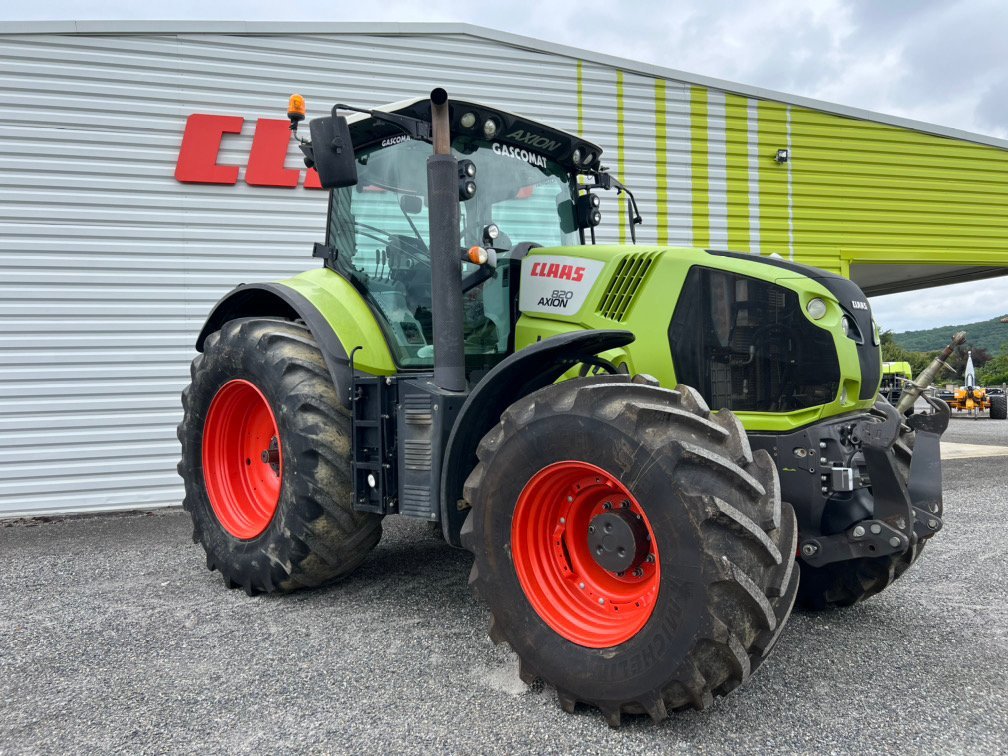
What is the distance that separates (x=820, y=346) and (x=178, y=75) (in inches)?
260

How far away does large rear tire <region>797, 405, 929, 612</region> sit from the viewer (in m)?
3.45

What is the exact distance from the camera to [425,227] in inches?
157

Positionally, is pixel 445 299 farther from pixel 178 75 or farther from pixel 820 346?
pixel 178 75

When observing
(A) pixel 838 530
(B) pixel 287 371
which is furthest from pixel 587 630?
(B) pixel 287 371

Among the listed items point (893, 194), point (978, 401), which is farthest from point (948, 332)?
point (893, 194)

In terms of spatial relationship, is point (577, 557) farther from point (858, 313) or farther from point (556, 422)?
point (858, 313)

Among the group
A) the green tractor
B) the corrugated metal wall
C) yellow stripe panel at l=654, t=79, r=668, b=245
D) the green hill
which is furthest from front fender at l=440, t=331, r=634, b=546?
the green hill

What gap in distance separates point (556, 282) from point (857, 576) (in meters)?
1.98

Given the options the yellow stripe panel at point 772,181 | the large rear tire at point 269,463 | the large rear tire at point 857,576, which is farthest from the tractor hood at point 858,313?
the yellow stripe panel at point 772,181

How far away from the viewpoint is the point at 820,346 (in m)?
3.05

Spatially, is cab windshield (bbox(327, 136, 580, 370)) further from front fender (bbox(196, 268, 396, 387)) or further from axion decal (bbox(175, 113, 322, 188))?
axion decal (bbox(175, 113, 322, 188))

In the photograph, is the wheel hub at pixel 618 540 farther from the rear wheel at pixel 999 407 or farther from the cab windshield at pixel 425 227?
the rear wheel at pixel 999 407

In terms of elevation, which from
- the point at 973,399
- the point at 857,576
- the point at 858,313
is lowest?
the point at 973,399

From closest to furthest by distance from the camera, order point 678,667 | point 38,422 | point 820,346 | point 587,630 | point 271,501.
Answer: point 678,667 < point 587,630 < point 820,346 < point 271,501 < point 38,422
